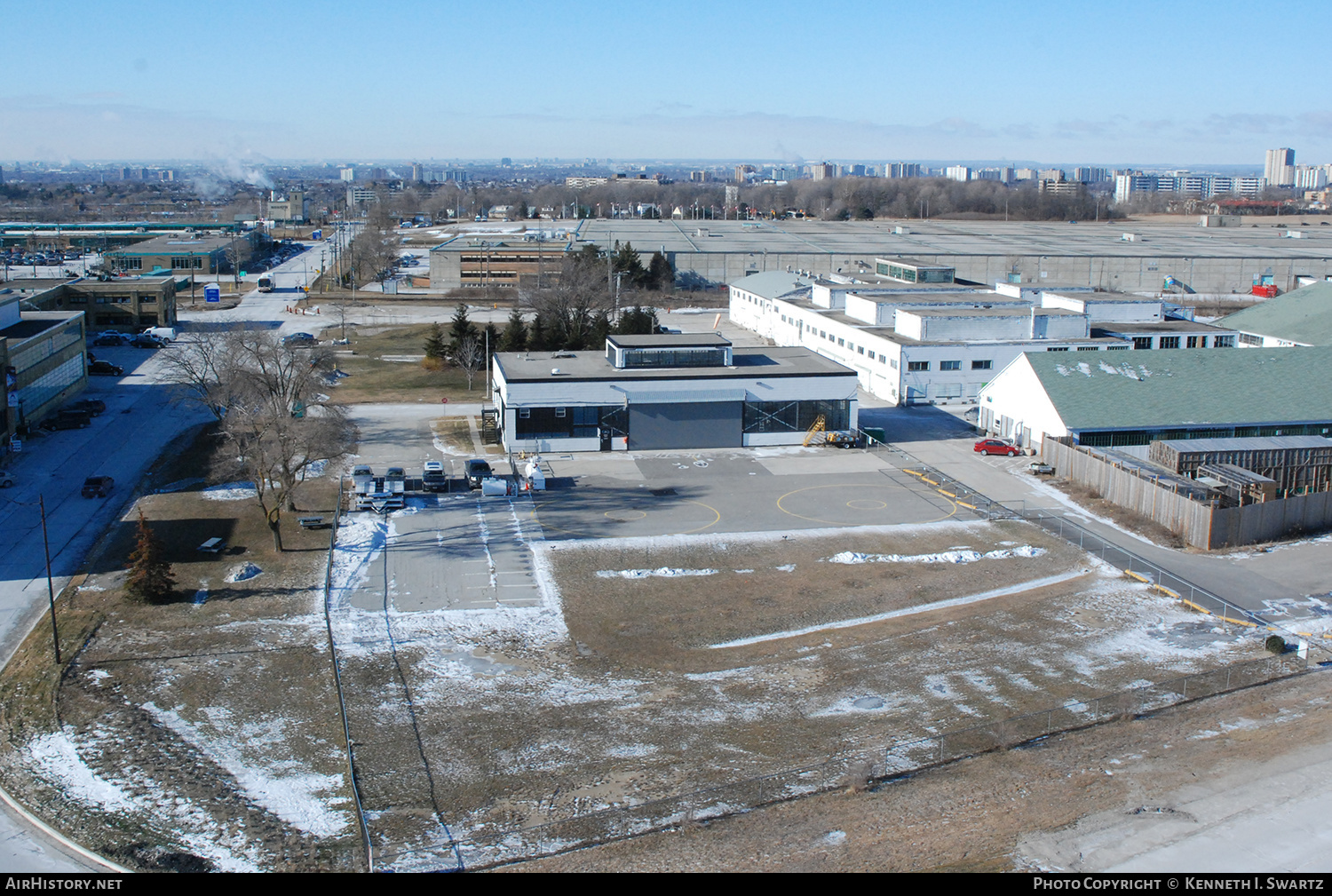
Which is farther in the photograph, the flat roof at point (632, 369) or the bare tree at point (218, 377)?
the flat roof at point (632, 369)

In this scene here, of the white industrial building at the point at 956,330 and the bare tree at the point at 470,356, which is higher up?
the white industrial building at the point at 956,330

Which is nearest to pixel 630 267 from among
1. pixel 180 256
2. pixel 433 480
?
pixel 180 256

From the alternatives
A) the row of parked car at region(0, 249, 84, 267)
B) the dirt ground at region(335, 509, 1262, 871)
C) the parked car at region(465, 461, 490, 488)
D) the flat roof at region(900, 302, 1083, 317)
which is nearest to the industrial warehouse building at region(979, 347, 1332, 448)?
the flat roof at region(900, 302, 1083, 317)

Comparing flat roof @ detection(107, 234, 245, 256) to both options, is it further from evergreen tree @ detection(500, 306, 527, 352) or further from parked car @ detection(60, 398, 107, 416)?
evergreen tree @ detection(500, 306, 527, 352)

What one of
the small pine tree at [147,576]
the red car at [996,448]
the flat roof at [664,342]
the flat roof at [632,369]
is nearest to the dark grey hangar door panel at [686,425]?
the flat roof at [632,369]

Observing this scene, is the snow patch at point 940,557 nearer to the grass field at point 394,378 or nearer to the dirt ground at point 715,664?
the dirt ground at point 715,664

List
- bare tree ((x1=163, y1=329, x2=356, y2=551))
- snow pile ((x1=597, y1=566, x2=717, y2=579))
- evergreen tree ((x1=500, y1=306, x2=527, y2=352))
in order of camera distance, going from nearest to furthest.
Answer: snow pile ((x1=597, y1=566, x2=717, y2=579)) → bare tree ((x1=163, y1=329, x2=356, y2=551)) → evergreen tree ((x1=500, y1=306, x2=527, y2=352))
